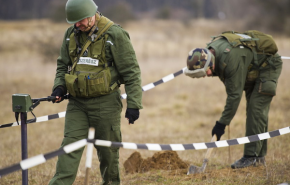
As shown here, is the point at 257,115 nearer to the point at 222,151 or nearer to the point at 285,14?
the point at 222,151

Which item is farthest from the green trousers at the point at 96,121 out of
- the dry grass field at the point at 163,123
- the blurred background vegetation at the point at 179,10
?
the blurred background vegetation at the point at 179,10

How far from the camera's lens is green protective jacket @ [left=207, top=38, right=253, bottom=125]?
17.4ft

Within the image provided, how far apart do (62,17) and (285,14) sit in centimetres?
2274

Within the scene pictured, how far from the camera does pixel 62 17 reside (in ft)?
143

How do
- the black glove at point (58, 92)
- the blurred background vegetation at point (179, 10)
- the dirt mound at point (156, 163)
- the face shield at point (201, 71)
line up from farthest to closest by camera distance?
the blurred background vegetation at point (179, 10) < the dirt mound at point (156, 163) < the face shield at point (201, 71) < the black glove at point (58, 92)

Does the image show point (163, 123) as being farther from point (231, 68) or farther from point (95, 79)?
point (95, 79)

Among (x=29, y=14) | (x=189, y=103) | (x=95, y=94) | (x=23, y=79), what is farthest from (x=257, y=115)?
(x=29, y=14)

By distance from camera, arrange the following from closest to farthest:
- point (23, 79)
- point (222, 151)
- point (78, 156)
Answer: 1. point (78, 156)
2. point (222, 151)
3. point (23, 79)

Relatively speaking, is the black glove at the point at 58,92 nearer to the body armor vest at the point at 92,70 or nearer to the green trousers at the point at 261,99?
the body armor vest at the point at 92,70

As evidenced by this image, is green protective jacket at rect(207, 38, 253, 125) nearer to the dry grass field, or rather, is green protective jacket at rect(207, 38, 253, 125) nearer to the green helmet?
the dry grass field

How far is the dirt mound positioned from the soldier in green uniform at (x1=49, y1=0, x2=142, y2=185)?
1563mm

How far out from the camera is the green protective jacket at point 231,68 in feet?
17.4

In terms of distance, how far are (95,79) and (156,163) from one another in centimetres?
230

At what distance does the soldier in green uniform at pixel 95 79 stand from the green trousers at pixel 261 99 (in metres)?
2.06
